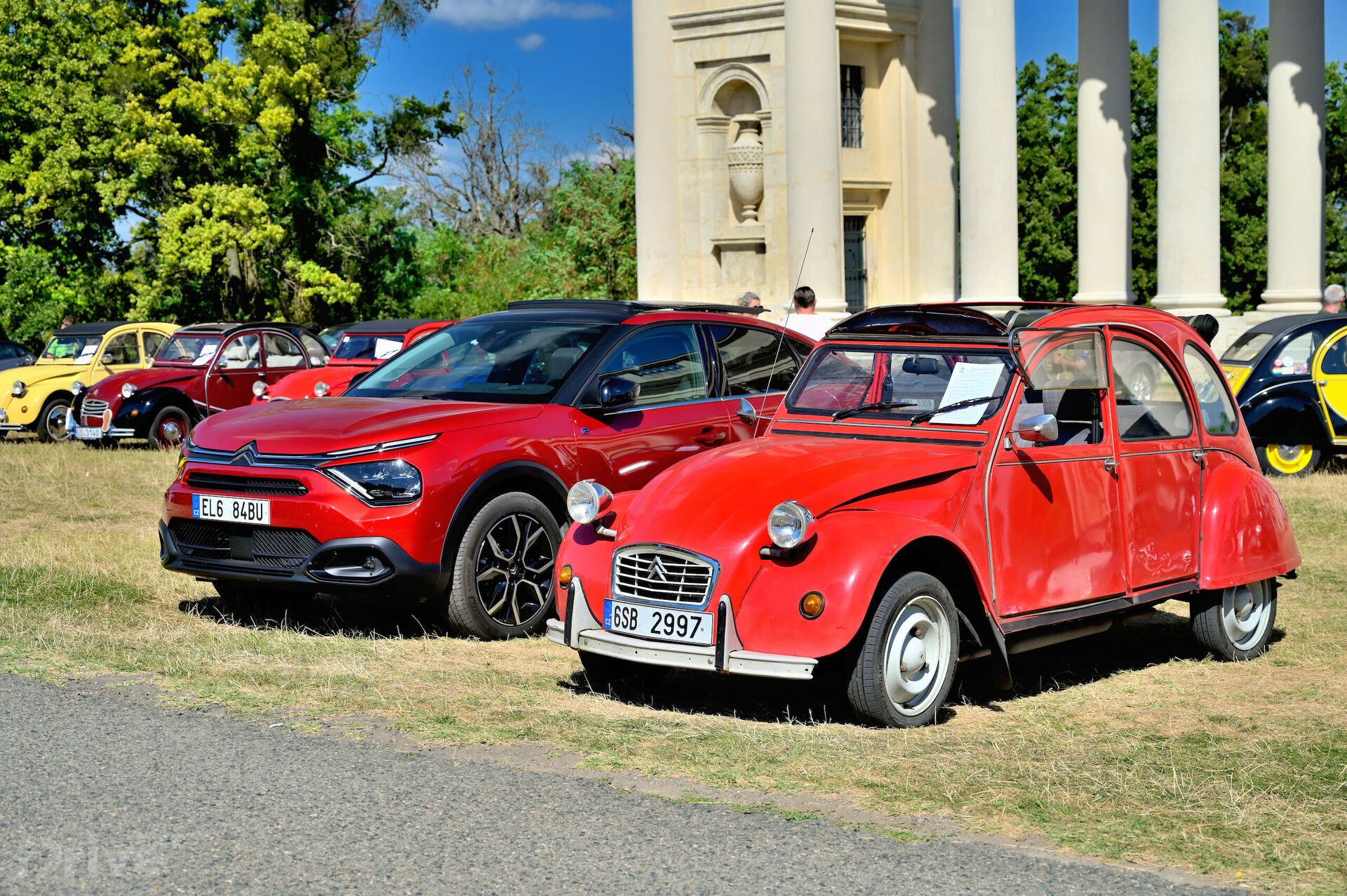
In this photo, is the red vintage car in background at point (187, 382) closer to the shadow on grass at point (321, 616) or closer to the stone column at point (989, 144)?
the stone column at point (989, 144)

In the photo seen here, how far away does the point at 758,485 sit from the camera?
6684 millimetres

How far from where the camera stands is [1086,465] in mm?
7293

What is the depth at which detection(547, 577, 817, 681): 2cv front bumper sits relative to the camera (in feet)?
20.2

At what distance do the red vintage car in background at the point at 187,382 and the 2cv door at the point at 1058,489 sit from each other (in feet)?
53.0

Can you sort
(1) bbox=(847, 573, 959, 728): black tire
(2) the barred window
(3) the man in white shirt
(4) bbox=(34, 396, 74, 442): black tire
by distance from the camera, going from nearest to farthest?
(1) bbox=(847, 573, 959, 728): black tire, (3) the man in white shirt, (4) bbox=(34, 396, 74, 442): black tire, (2) the barred window

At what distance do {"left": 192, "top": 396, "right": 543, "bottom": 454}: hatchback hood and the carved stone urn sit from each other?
21.4 meters

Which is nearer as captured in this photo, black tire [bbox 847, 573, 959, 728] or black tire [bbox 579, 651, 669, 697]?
black tire [bbox 847, 573, 959, 728]

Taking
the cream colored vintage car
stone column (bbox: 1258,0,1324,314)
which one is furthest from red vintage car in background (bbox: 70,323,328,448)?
stone column (bbox: 1258,0,1324,314)

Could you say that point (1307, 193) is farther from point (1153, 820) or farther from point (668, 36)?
point (1153, 820)

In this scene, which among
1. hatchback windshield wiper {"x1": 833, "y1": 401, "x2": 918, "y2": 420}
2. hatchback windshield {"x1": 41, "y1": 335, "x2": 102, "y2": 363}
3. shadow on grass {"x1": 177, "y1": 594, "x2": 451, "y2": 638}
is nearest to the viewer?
hatchback windshield wiper {"x1": 833, "y1": 401, "x2": 918, "y2": 420}

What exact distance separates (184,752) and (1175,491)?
16.3 feet

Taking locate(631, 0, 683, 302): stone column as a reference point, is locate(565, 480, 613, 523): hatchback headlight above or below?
below

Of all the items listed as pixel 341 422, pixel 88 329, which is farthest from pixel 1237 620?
pixel 88 329

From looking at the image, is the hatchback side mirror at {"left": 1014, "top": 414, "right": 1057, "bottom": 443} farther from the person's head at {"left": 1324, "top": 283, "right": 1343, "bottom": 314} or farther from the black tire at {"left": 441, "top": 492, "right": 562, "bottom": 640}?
the person's head at {"left": 1324, "top": 283, "right": 1343, "bottom": 314}
